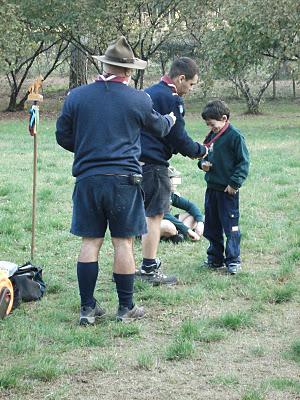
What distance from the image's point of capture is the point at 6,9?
26.2 meters

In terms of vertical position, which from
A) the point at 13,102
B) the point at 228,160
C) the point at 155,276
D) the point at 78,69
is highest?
the point at 228,160

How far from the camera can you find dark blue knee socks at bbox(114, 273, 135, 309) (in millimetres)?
5776

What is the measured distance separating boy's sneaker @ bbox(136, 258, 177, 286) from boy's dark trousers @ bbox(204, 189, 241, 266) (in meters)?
0.63

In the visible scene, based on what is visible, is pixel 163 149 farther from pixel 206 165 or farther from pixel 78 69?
pixel 78 69

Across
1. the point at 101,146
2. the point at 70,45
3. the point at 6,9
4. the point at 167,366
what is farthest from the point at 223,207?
the point at 70,45

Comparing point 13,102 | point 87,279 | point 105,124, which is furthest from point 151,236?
point 13,102

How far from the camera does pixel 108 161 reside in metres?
5.55

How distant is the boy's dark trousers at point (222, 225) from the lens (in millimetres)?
7203

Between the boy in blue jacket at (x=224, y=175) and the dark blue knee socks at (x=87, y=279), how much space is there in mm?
1824

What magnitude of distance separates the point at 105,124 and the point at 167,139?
1287 millimetres

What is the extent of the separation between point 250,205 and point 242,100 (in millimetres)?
23934

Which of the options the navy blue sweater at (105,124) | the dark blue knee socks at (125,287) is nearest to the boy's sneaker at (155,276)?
the dark blue knee socks at (125,287)

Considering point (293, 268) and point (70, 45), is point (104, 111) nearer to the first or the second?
point (293, 268)

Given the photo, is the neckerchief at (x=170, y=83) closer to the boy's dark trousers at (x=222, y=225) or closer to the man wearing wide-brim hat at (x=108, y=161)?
the man wearing wide-brim hat at (x=108, y=161)
